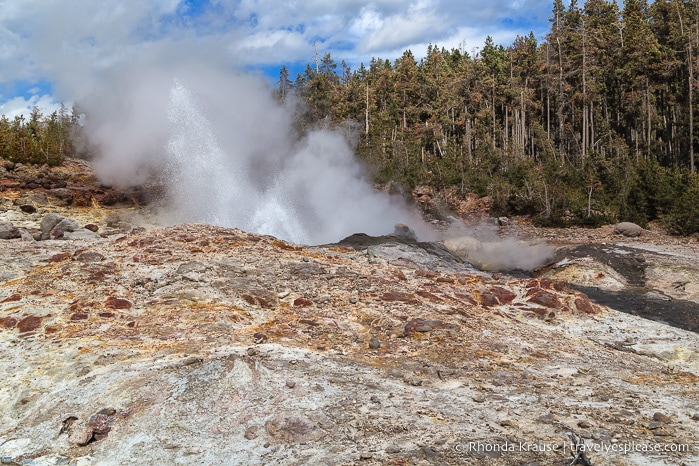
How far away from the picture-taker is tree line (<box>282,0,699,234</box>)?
896 inches

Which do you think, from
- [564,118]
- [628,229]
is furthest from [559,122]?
[628,229]

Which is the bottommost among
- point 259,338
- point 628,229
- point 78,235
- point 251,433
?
point 628,229

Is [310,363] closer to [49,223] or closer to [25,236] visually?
[25,236]

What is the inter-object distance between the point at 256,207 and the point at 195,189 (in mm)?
2491

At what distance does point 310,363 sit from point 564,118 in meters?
36.1

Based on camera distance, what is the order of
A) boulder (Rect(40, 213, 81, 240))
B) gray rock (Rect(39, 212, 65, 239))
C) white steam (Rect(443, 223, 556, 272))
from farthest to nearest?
white steam (Rect(443, 223, 556, 272)) < gray rock (Rect(39, 212, 65, 239)) < boulder (Rect(40, 213, 81, 240))

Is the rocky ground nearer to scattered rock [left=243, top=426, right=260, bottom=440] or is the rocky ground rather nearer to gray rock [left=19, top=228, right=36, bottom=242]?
scattered rock [left=243, top=426, right=260, bottom=440]

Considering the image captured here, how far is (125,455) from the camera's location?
3943mm

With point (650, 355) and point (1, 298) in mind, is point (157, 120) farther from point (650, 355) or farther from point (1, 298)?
point (650, 355)

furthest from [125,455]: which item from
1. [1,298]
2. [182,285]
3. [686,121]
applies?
[686,121]

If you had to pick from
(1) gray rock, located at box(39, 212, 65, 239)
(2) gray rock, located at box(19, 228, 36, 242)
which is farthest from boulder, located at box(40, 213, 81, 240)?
(2) gray rock, located at box(19, 228, 36, 242)

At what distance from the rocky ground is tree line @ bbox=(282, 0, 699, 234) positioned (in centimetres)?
1264

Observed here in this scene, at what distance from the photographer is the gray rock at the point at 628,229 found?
1922 cm

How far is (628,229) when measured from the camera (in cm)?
1934
